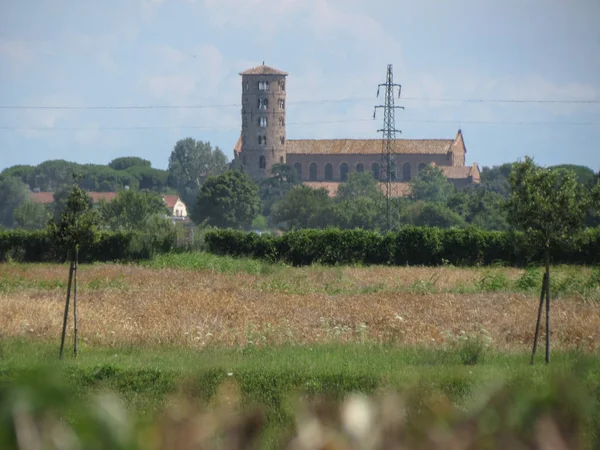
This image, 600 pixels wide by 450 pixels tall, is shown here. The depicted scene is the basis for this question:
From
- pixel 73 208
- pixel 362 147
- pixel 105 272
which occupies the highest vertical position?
pixel 362 147

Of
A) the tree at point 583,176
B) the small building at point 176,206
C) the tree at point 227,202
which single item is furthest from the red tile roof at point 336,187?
the tree at point 583,176

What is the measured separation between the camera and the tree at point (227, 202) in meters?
130

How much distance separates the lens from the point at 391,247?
1886 inches

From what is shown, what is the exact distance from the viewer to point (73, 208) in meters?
18.3

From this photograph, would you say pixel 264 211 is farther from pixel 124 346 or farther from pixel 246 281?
pixel 124 346

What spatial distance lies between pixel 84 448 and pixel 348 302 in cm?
2272

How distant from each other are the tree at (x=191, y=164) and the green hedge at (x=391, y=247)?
139m

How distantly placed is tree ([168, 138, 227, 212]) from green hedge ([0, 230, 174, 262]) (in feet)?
452

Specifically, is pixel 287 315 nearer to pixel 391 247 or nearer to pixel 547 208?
pixel 547 208

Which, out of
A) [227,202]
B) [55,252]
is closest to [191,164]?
[227,202]

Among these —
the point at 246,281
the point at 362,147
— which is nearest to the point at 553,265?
the point at 246,281

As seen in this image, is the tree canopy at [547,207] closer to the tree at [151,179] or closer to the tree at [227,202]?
the tree at [227,202]

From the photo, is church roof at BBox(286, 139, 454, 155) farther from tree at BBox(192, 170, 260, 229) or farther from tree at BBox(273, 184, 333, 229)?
tree at BBox(273, 184, 333, 229)

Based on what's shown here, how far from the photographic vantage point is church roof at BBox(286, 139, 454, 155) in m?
174
